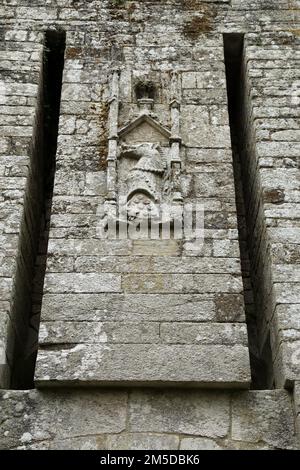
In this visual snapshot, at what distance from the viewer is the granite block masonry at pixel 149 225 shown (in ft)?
12.3

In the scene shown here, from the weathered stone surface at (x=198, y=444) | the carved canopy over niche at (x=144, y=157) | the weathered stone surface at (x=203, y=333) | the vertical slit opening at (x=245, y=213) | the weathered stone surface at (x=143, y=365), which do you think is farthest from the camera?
the vertical slit opening at (x=245, y=213)

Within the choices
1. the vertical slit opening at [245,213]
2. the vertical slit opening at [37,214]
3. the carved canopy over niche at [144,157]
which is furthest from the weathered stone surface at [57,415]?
the carved canopy over niche at [144,157]

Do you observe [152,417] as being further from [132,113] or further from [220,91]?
[220,91]

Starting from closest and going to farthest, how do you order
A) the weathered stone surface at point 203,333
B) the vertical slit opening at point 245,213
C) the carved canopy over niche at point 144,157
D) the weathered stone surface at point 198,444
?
the weathered stone surface at point 198,444 < the weathered stone surface at point 203,333 < the carved canopy over niche at point 144,157 < the vertical slit opening at point 245,213

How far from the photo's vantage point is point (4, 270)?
422 cm

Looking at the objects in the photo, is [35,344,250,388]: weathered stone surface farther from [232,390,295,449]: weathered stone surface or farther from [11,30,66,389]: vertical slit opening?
[11,30,66,389]: vertical slit opening

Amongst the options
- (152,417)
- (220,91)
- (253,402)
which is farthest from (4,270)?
(220,91)

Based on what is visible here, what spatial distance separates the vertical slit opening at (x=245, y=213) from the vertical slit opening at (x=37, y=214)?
1.52 m

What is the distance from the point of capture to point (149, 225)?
174 inches

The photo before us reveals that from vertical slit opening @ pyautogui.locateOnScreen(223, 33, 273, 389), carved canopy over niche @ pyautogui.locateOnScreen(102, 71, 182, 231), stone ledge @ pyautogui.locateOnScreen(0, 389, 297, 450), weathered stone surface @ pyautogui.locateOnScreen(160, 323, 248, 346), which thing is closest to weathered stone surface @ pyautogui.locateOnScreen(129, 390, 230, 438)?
stone ledge @ pyautogui.locateOnScreen(0, 389, 297, 450)

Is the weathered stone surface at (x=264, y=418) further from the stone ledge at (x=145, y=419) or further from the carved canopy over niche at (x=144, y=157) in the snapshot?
the carved canopy over niche at (x=144, y=157)

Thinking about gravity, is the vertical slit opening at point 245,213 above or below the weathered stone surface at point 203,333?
above

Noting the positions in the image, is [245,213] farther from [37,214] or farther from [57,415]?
[57,415]
